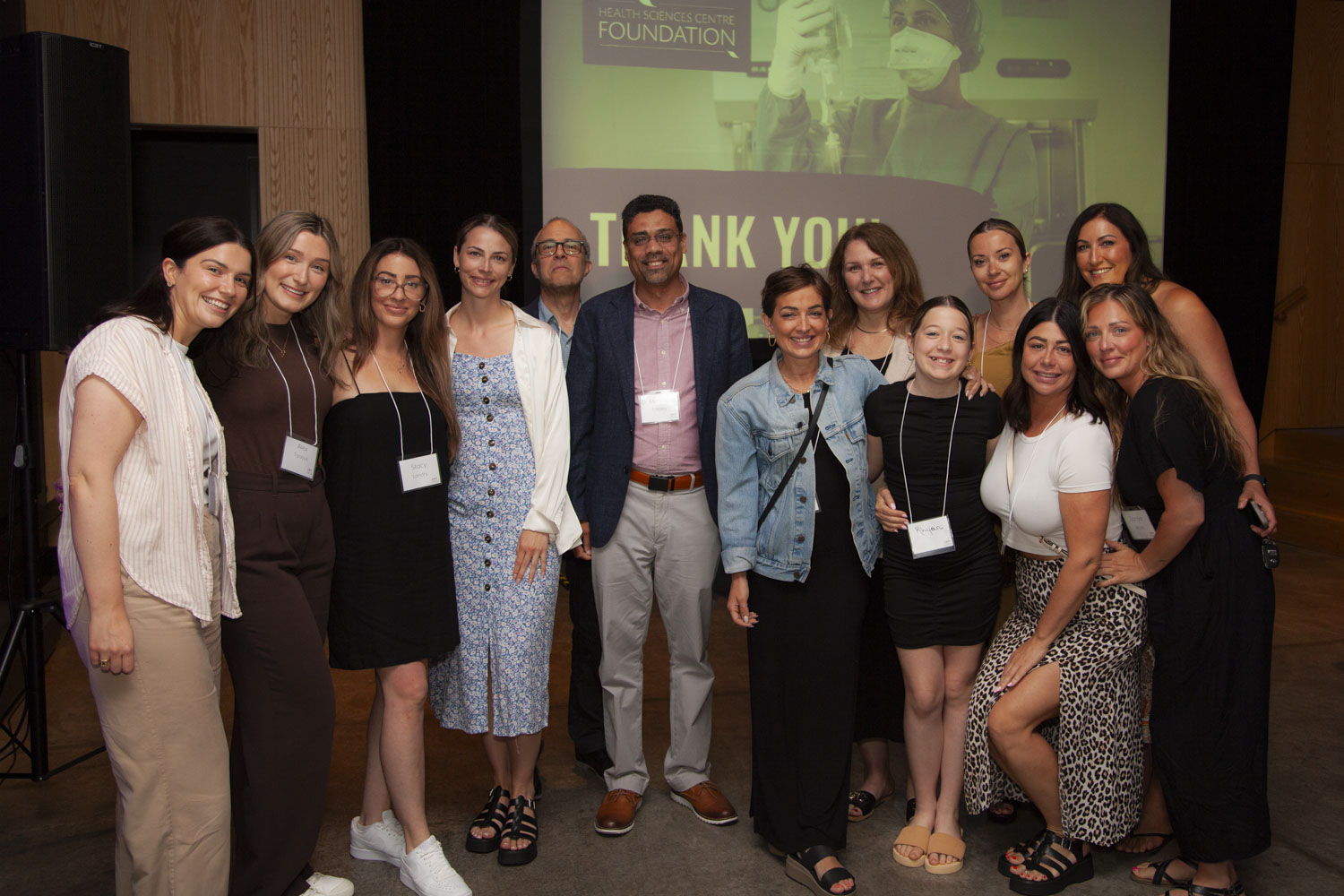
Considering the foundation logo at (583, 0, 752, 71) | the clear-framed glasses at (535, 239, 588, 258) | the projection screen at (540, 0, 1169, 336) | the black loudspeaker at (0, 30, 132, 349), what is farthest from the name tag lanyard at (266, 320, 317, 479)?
the foundation logo at (583, 0, 752, 71)

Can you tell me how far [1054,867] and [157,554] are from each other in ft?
7.34

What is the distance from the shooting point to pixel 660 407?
2.78 meters

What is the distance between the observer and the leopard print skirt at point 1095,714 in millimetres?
2416

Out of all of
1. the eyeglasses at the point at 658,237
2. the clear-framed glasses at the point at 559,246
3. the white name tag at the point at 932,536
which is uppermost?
the clear-framed glasses at the point at 559,246

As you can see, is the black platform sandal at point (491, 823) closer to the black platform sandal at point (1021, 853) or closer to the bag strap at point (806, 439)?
the bag strap at point (806, 439)

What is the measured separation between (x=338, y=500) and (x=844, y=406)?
129 centimetres

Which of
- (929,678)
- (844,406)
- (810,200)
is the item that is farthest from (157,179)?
Result: (929,678)

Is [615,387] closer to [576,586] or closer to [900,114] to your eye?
[576,586]

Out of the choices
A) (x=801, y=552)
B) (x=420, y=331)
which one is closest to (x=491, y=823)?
(x=801, y=552)

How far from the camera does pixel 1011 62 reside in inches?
221

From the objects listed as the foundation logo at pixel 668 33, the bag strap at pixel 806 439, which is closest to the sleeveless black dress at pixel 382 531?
the bag strap at pixel 806 439

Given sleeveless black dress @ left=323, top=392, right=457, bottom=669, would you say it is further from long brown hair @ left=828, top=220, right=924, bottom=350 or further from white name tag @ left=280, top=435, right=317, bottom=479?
long brown hair @ left=828, top=220, right=924, bottom=350

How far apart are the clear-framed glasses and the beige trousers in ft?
A: 5.50

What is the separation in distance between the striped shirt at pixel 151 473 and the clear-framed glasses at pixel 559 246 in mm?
1572
